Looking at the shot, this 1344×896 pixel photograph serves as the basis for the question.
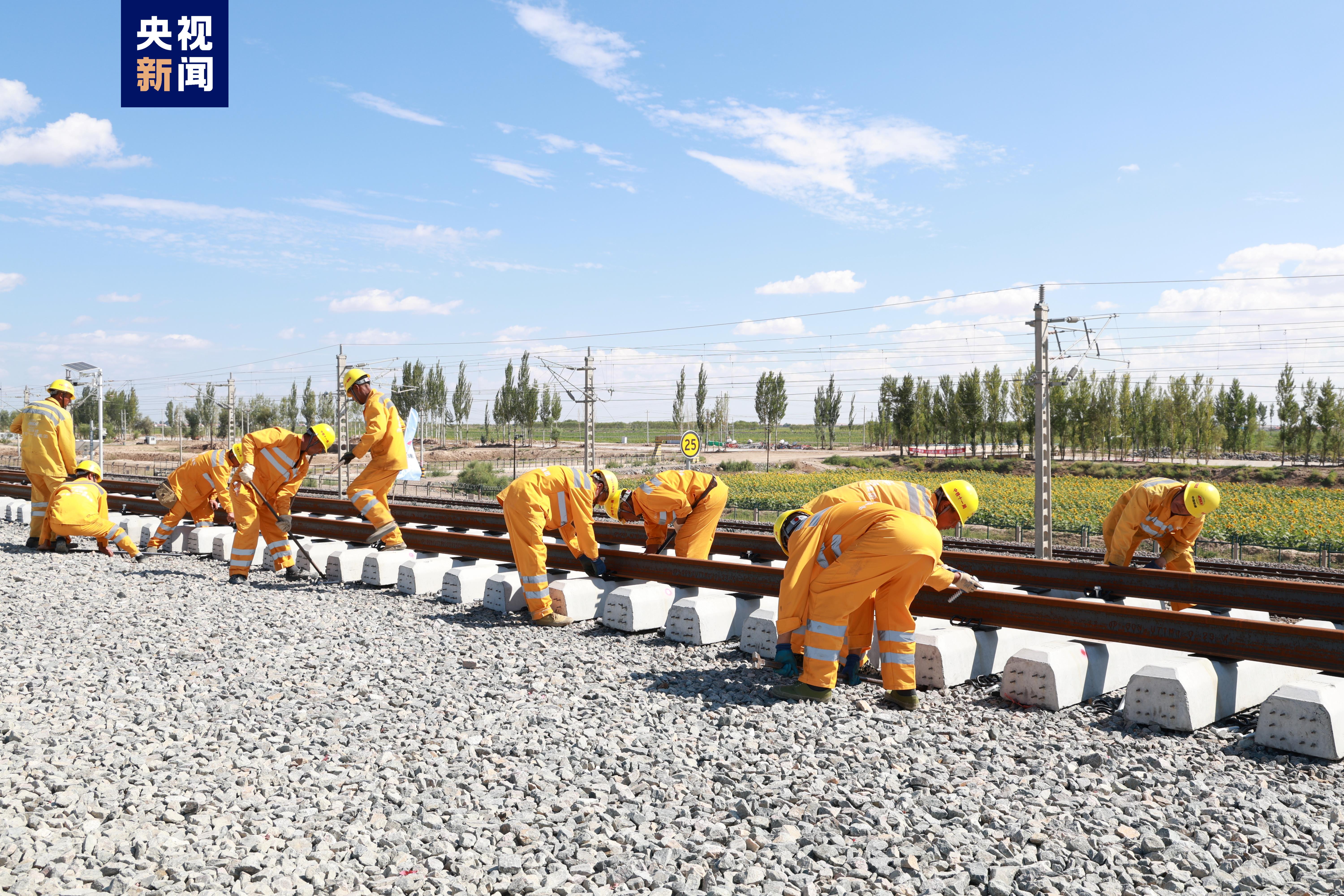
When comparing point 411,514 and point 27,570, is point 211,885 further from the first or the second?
point 411,514

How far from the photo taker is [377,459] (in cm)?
1004

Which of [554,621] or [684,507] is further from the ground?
[684,507]

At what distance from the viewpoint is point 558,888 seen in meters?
3.07

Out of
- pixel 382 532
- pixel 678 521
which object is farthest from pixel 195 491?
pixel 678 521

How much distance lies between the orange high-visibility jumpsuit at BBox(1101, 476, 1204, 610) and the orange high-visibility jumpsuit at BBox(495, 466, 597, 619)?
517 cm

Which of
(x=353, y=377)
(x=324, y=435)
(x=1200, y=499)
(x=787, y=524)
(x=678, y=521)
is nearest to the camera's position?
(x=787, y=524)

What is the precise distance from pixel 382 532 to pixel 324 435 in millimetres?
1230

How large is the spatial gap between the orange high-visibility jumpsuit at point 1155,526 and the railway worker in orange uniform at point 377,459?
7.51 meters

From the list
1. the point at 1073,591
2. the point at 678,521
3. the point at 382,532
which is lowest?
the point at 1073,591

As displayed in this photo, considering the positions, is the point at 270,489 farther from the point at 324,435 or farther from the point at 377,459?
the point at 377,459

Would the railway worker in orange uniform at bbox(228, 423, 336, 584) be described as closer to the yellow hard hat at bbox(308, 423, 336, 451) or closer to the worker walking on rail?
the yellow hard hat at bbox(308, 423, 336, 451)

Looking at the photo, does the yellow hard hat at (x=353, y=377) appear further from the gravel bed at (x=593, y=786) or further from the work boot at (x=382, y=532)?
the gravel bed at (x=593, y=786)

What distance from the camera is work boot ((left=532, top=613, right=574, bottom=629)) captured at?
7.16m

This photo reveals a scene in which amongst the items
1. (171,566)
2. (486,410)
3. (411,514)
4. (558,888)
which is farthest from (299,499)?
(486,410)
